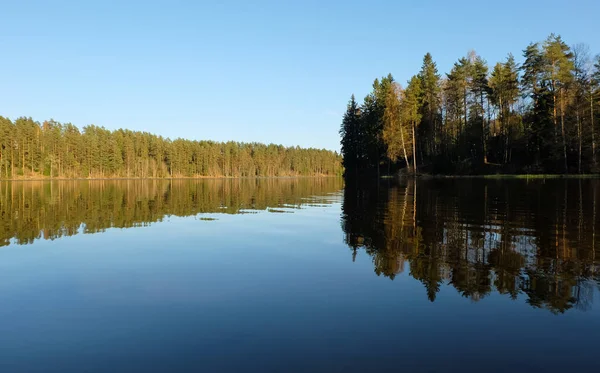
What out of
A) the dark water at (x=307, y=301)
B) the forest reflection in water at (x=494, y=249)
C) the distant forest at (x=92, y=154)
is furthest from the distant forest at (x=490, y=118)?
the distant forest at (x=92, y=154)

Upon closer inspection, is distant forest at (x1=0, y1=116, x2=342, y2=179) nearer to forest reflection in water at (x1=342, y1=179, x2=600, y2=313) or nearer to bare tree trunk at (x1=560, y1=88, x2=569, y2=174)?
forest reflection in water at (x1=342, y1=179, x2=600, y2=313)

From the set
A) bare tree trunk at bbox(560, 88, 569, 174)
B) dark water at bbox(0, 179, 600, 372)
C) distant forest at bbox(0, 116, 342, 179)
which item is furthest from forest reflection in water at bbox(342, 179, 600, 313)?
distant forest at bbox(0, 116, 342, 179)

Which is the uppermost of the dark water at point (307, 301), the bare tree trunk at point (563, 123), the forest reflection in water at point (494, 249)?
the bare tree trunk at point (563, 123)

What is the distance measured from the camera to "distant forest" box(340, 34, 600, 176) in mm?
53594

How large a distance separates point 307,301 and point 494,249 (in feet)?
23.3

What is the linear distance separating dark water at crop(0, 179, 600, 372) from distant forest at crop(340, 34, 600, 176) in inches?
1926

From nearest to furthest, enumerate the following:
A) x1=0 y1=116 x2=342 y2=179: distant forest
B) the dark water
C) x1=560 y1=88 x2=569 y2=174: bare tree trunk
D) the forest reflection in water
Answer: the dark water
the forest reflection in water
x1=560 y1=88 x2=569 y2=174: bare tree trunk
x1=0 y1=116 x2=342 y2=179: distant forest

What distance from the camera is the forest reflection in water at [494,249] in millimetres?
7879

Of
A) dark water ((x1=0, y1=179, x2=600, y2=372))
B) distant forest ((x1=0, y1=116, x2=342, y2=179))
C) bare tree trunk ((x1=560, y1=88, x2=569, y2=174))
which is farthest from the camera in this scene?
distant forest ((x1=0, y1=116, x2=342, y2=179))

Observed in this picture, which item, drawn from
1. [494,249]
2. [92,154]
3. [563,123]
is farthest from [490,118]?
[92,154]

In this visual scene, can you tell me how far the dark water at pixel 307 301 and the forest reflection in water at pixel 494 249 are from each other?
6 centimetres

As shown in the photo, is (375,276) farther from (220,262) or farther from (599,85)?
(599,85)

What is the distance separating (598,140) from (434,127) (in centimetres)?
2614

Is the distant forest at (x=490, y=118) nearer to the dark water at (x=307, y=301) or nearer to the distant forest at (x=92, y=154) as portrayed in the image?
the dark water at (x=307, y=301)
